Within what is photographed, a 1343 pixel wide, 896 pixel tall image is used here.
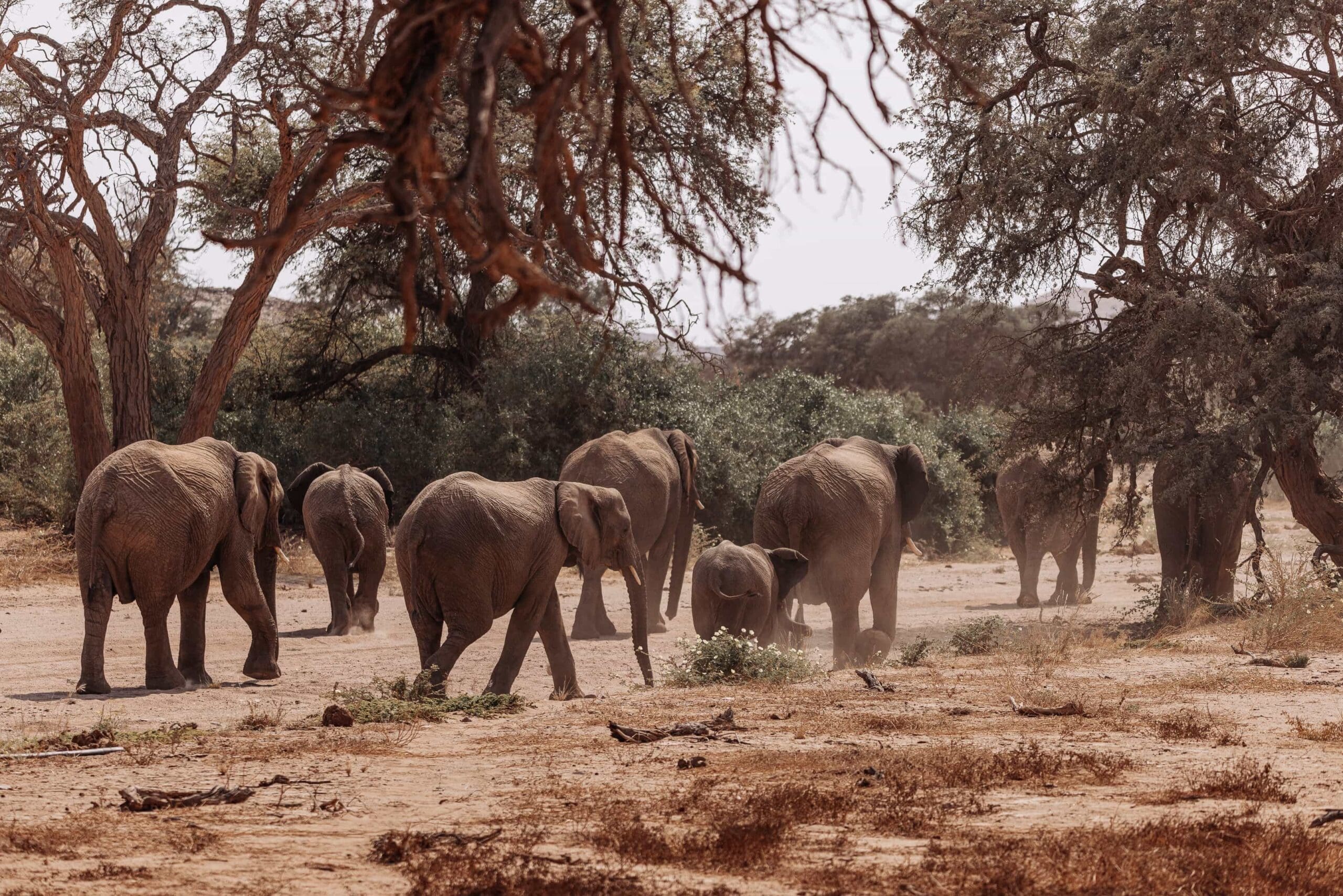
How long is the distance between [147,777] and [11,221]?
14.8 meters

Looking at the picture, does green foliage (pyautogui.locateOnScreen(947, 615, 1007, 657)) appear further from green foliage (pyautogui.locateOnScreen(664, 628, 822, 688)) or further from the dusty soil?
green foliage (pyautogui.locateOnScreen(664, 628, 822, 688))

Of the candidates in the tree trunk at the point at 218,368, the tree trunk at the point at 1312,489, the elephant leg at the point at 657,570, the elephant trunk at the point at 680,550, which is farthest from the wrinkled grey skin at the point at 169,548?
the tree trunk at the point at 1312,489

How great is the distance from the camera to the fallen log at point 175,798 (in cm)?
563

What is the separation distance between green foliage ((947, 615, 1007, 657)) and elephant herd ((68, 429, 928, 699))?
0.66m

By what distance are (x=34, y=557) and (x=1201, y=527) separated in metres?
14.5

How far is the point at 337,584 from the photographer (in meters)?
13.8

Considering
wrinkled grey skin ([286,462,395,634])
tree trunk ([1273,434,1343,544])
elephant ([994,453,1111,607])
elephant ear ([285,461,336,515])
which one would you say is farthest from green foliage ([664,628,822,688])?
tree trunk ([1273,434,1343,544])

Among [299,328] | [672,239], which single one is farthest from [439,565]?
[299,328]

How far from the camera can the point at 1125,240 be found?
1514cm

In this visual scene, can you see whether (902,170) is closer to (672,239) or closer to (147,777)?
(672,239)

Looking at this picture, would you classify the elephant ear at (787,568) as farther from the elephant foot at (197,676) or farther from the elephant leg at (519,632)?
the elephant foot at (197,676)

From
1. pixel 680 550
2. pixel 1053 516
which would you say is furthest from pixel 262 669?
pixel 1053 516

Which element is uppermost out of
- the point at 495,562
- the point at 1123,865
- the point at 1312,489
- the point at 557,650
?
the point at 1312,489

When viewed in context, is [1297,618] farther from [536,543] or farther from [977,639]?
[536,543]
